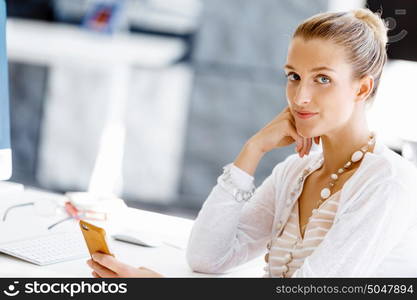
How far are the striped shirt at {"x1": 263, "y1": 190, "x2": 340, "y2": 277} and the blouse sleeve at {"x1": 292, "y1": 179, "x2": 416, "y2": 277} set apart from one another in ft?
0.33

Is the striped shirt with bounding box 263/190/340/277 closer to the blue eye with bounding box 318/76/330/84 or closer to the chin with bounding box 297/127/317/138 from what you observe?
the chin with bounding box 297/127/317/138

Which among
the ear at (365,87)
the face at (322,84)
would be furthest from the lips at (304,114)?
the ear at (365,87)

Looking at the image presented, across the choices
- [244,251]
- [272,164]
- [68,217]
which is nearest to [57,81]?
[272,164]

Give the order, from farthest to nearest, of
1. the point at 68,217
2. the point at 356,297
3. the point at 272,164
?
1. the point at 272,164
2. the point at 68,217
3. the point at 356,297

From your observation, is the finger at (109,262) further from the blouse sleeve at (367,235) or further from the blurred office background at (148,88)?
the blurred office background at (148,88)

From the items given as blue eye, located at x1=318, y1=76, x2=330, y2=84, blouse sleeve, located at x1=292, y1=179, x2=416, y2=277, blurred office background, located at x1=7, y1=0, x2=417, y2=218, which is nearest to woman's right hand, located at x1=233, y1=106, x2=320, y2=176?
blue eye, located at x1=318, y1=76, x2=330, y2=84

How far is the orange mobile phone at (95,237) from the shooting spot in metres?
1.44

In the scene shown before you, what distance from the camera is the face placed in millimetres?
1469

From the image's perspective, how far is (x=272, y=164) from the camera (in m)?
4.68

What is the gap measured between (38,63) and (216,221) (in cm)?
380

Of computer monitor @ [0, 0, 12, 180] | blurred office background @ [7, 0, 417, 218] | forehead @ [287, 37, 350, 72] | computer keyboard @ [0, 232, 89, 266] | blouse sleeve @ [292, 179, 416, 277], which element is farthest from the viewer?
blurred office background @ [7, 0, 417, 218]

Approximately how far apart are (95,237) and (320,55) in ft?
2.03

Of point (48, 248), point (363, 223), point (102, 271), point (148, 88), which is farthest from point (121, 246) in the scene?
point (148, 88)

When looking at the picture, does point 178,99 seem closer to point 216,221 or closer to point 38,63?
point 38,63
